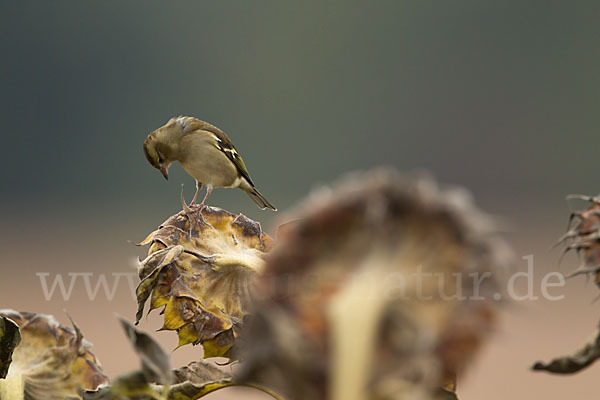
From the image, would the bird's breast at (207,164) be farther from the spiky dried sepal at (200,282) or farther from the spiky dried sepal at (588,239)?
the spiky dried sepal at (588,239)

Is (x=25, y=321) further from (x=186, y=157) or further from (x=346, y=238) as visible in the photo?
(x=186, y=157)

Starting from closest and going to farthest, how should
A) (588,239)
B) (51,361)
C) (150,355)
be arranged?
(150,355) → (588,239) → (51,361)

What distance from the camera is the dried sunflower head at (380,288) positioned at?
31cm

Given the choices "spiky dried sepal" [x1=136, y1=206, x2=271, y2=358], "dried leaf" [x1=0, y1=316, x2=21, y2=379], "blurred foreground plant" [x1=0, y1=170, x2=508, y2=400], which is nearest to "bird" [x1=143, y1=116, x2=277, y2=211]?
"spiky dried sepal" [x1=136, y1=206, x2=271, y2=358]

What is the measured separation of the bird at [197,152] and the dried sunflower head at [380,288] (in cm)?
225

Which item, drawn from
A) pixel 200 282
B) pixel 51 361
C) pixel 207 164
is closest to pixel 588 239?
pixel 200 282

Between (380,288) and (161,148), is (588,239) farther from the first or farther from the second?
(161,148)

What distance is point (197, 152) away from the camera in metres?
2.71

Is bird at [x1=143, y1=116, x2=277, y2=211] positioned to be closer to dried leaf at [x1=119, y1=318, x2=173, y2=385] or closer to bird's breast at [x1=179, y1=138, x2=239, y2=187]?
bird's breast at [x1=179, y1=138, x2=239, y2=187]

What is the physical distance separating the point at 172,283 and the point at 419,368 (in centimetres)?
54

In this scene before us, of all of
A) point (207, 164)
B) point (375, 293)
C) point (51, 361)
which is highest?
point (207, 164)

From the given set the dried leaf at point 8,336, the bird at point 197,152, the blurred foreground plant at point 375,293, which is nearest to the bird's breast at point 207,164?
the bird at point 197,152

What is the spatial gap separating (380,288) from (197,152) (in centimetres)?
243

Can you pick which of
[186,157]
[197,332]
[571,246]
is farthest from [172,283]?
[186,157]
